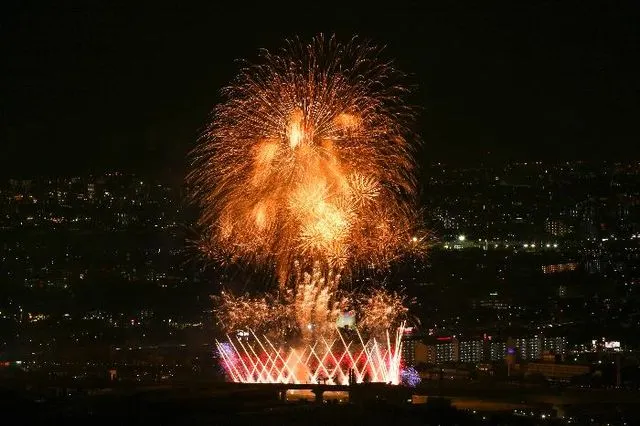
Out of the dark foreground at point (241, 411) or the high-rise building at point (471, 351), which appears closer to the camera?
the dark foreground at point (241, 411)

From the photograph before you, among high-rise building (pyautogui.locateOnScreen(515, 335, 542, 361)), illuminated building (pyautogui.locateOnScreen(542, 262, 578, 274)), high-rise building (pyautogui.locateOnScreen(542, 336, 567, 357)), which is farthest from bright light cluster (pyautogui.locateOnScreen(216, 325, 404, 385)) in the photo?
illuminated building (pyautogui.locateOnScreen(542, 262, 578, 274))

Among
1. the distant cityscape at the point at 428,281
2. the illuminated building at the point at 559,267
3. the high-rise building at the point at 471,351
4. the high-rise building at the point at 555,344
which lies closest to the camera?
the distant cityscape at the point at 428,281

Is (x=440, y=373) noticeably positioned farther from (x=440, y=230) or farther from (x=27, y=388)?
(x=440, y=230)

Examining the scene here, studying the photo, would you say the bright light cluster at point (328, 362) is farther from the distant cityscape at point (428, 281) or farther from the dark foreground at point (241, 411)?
the distant cityscape at point (428, 281)

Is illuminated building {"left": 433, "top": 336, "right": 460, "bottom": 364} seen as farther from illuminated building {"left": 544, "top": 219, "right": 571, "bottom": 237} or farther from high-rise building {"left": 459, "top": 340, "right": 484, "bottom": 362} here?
illuminated building {"left": 544, "top": 219, "right": 571, "bottom": 237}

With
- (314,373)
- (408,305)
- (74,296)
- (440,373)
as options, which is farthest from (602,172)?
(314,373)

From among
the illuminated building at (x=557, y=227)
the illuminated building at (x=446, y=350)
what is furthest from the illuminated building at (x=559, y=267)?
the illuminated building at (x=446, y=350)

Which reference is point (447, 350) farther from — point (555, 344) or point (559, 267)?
point (559, 267)
